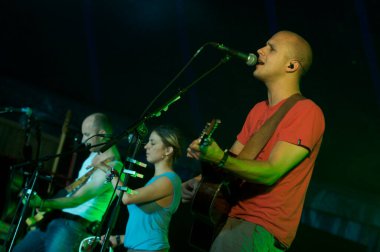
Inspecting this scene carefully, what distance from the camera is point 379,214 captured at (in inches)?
189

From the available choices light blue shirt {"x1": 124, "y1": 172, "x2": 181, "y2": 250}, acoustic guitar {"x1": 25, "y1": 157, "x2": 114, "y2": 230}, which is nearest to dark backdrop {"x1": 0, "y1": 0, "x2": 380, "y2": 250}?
acoustic guitar {"x1": 25, "y1": 157, "x2": 114, "y2": 230}

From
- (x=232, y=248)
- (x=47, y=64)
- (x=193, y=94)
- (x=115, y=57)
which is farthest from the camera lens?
(x=47, y=64)

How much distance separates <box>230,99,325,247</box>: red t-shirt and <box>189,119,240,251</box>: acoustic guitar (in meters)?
0.07

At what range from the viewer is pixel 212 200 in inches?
101

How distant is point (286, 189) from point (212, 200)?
1.48ft

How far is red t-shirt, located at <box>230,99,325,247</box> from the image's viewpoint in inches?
98.9

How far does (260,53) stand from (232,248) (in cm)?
141

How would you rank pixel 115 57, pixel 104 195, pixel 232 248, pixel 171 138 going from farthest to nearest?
pixel 115 57
pixel 104 195
pixel 171 138
pixel 232 248

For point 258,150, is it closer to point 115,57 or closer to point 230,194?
point 230,194

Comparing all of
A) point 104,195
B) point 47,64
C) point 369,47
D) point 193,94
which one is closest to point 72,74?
point 47,64

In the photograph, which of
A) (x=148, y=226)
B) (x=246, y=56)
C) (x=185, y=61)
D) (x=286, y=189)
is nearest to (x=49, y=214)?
(x=148, y=226)

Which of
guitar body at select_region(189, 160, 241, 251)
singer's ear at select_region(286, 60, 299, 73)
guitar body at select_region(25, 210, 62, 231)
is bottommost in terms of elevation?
guitar body at select_region(25, 210, 62, 231)

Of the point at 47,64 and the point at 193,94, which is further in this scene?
the point at 47,64

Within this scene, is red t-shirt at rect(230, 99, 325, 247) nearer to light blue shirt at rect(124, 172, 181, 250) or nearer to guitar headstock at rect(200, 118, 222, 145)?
guitar headstock at rect(200, 118, 222, 145)
